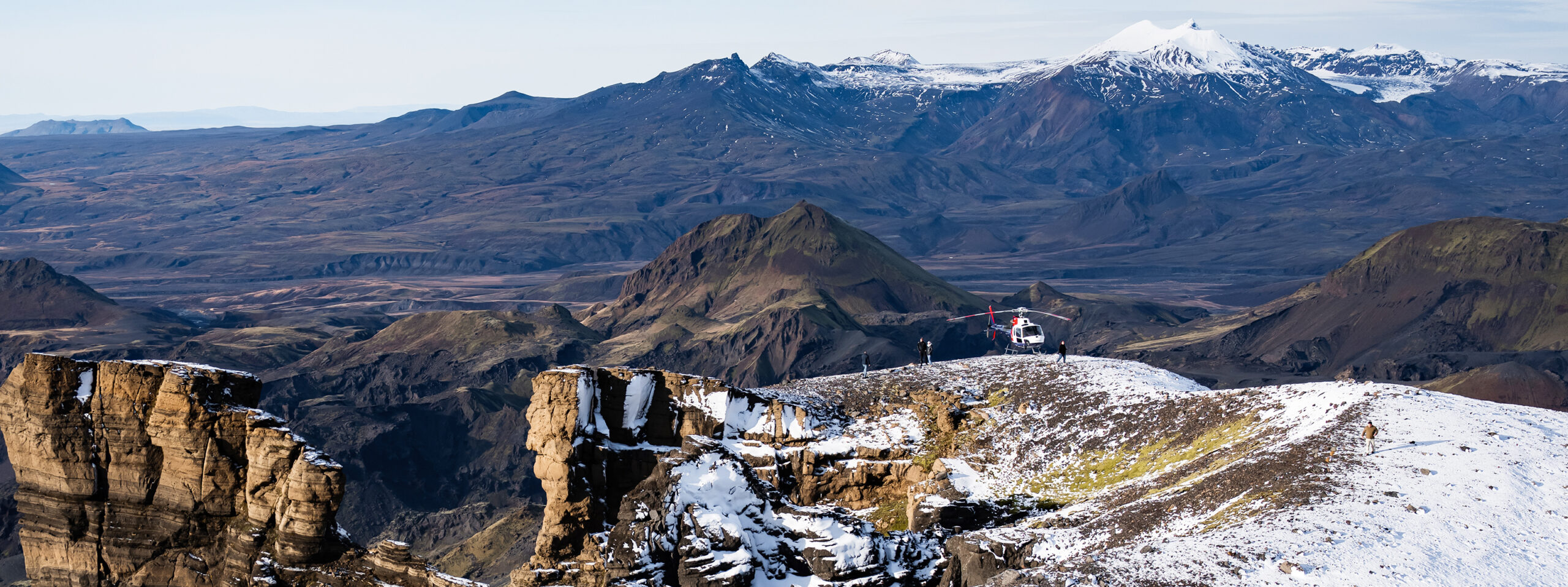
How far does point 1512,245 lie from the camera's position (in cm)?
17762

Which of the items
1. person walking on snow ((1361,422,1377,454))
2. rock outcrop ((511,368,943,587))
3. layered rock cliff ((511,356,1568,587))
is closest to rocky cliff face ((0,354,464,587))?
rock outcrop ((511,368,943,587))

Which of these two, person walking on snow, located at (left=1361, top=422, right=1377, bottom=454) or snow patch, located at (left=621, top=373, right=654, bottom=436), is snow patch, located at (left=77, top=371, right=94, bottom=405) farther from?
person walking on snow, located at (left=1361, top=422, right=1377, bottom=454)

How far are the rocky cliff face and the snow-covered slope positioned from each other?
57.7 ft

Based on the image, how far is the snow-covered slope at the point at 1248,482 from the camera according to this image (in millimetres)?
31969

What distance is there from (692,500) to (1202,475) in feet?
57.4

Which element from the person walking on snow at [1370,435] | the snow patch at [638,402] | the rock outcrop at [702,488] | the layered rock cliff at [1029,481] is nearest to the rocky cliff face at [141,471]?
the rock outcrop at [702,488]

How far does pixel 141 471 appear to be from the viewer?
3177 cm

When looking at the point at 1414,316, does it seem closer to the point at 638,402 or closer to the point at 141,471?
the point at 638,402

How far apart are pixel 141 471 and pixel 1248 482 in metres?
28.6

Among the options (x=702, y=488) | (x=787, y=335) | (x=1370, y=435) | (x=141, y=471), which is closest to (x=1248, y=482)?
(x=1370, y=435)

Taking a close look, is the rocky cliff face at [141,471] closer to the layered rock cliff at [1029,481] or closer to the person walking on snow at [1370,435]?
the layered rock cliff at [1029,481]

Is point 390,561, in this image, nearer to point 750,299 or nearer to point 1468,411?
point 1468,411

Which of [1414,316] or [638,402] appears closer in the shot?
[638,402]

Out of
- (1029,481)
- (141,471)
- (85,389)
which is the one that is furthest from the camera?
(1029,481)
